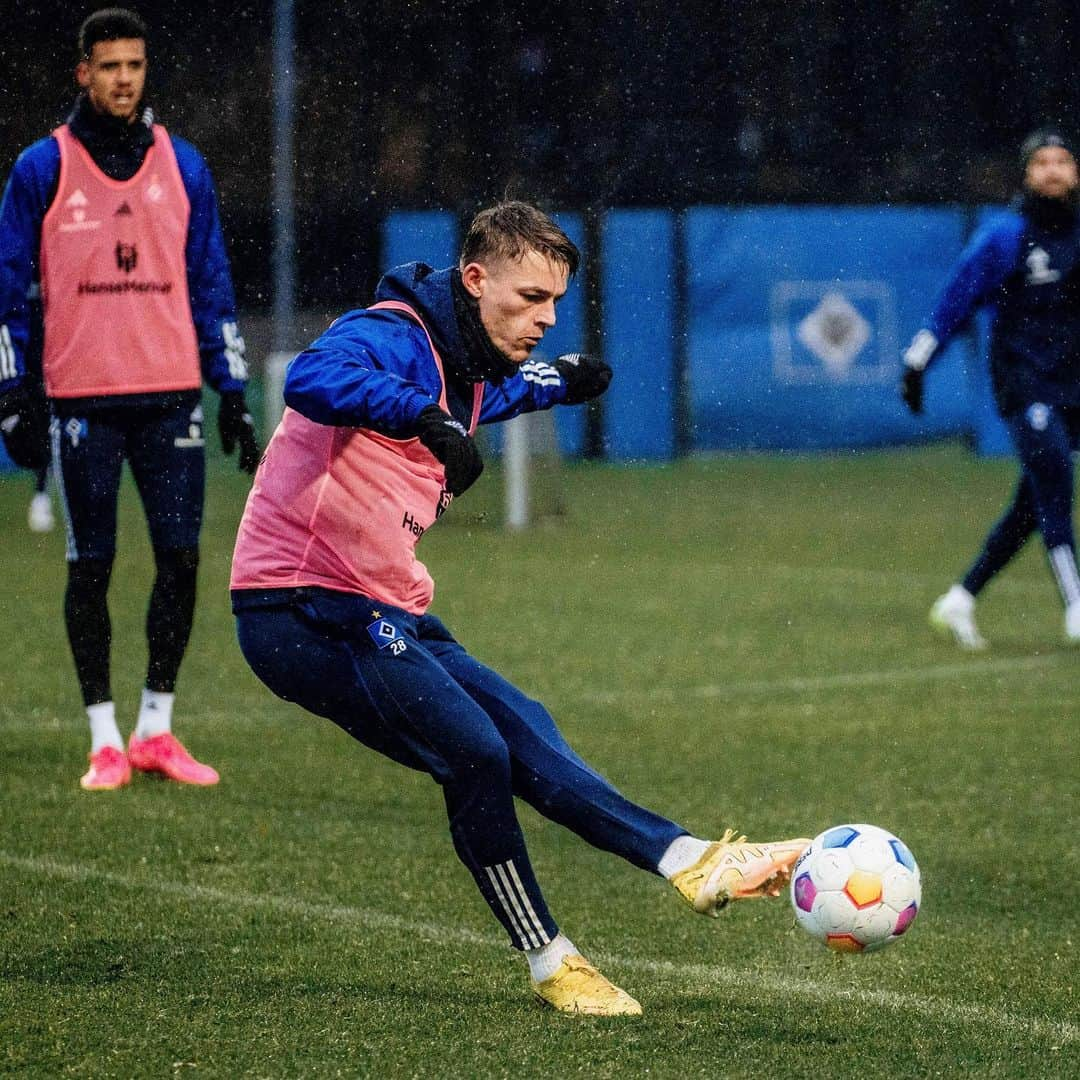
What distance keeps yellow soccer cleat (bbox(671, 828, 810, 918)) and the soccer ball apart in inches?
2.1

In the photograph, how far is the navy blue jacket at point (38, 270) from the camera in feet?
21.2

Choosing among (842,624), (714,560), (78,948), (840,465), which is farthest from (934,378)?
(78,948)

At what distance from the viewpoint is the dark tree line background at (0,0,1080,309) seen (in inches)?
853

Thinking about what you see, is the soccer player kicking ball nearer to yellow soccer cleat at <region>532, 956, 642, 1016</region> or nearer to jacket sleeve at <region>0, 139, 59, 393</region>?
yellow soccer cleat at <region>532, 956, 642, 1016</region>

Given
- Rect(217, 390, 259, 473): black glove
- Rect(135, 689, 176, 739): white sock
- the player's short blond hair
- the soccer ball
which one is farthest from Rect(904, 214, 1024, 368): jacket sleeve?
the soccer ball

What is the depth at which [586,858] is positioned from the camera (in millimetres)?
5785

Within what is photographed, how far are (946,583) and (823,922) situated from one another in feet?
26.2

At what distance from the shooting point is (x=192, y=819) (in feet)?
20.1

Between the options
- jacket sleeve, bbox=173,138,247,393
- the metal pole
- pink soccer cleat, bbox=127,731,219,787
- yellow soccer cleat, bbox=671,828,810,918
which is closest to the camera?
yellow soccer cleat, bbox=671,828,810,918

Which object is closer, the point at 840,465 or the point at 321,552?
the point at 321,552

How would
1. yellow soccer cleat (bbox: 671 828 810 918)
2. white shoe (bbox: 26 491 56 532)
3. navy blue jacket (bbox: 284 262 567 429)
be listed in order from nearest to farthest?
navy blue jacket (bbox: 284 262 567 429)
yellow soccer cleat (bbox: 671 828 810 918)
white shoe (bbox: 26 491 56 532)

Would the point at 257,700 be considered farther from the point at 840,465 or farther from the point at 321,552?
the point at 840,465

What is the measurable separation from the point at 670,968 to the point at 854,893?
0.66m

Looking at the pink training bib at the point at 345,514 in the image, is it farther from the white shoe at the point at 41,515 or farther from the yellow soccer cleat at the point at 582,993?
the white shoe at the point at 41,515
